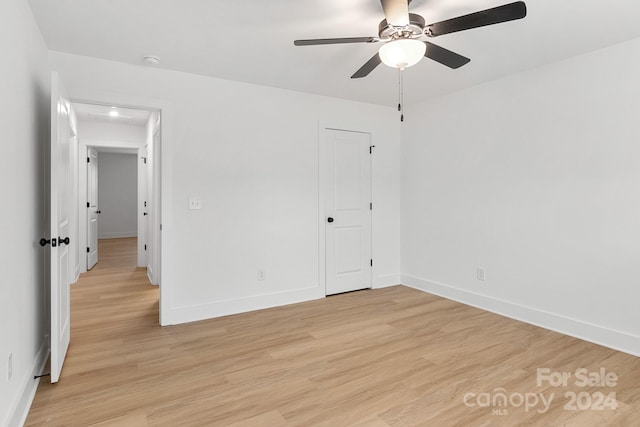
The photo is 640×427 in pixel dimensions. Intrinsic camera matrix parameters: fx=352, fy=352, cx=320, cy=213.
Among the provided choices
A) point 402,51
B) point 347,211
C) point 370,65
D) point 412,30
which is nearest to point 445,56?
point 412,30

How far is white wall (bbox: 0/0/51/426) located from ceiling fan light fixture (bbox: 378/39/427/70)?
2.02 meters

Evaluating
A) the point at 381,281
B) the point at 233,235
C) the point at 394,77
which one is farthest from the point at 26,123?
the point at 381,281

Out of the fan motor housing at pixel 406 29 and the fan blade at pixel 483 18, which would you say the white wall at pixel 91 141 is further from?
the fan blade at pixel 483 18

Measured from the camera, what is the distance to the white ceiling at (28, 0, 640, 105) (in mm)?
2268

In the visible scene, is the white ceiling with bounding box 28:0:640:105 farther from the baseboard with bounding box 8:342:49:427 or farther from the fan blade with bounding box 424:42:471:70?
the baseboard with bounding box 8:342:49:427

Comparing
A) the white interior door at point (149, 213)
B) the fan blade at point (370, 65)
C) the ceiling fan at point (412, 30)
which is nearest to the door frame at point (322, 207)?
the fan blade at point (370, 65)

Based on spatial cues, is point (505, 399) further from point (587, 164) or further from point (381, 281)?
point (381, 281)

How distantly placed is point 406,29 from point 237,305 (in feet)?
9.87

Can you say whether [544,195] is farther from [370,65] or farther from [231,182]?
[231,182]

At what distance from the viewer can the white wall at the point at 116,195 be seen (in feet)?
32.4

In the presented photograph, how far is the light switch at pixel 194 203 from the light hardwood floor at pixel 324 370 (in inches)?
45.5

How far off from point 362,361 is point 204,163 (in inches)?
94.4

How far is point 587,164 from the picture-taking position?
3055 millimetres

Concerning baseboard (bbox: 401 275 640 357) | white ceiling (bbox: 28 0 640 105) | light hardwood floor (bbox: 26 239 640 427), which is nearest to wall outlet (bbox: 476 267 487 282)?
baseboard (bbox: 401 275 640 357)
